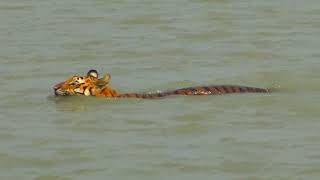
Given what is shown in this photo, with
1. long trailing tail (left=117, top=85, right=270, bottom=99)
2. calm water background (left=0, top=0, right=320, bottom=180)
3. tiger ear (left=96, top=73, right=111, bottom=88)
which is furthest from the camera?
long trailing tail (left=117, top=85, right=270, bottom=99)

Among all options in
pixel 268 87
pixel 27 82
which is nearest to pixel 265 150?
pixel 268 87

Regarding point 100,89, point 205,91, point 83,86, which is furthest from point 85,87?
point 205,91

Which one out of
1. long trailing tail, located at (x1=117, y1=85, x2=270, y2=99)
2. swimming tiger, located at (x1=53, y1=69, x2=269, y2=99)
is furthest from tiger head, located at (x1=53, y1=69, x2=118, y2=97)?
long trailing tail, located at (x1=117, y1=85, x2=270, y2=99)

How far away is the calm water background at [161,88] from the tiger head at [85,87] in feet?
0.27

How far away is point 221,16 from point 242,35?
5.88 ft

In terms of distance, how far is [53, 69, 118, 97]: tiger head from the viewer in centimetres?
1402

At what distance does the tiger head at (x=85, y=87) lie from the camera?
14.0 metres

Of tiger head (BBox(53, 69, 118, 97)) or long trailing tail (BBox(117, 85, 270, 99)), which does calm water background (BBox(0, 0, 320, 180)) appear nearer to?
tiger head (BBox(53, 69, 118, 97))

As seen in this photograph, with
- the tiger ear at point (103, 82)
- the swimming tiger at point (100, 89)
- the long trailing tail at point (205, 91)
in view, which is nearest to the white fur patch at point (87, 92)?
the swimming tiger at point (100, 89)

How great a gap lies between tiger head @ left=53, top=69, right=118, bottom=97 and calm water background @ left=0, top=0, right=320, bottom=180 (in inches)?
3.2

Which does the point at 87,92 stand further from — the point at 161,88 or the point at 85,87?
the point at 161,88

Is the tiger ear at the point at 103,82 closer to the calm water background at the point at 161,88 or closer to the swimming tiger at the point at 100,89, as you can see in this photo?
the swimming tiger at the point at 100,89

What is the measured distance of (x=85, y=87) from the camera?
14.1 m

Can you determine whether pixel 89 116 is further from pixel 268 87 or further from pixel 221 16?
pixel 221 16
